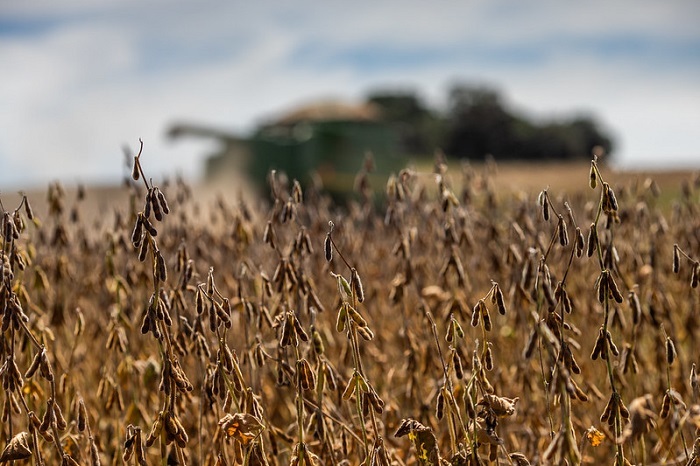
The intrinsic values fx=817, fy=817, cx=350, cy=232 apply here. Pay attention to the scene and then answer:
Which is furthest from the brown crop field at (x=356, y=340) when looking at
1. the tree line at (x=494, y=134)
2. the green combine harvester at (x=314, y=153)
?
the tree line at (x=494, y=134)

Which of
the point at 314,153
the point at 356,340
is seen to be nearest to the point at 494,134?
the point at 314,153

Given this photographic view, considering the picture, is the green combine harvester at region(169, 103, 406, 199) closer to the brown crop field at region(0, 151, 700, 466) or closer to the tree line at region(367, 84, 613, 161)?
the brown crop field at region(0, 151, 700, 466)

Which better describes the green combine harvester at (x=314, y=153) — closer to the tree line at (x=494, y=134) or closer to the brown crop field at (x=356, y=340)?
the brown crop field at (x=356, y=340)

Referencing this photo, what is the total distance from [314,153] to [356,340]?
1646 centimetres

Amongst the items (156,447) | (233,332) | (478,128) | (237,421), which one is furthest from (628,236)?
(478,128)

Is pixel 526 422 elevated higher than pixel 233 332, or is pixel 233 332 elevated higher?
pixel 233 332

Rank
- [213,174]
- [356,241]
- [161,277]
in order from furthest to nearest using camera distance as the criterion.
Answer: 1. [213,174]
2. [356,241]
3. [161,277]

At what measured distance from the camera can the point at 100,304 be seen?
398cm

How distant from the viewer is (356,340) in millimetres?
1825

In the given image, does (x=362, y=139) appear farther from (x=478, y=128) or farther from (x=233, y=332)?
(x=478, y=128)

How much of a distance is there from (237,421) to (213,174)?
685 inches

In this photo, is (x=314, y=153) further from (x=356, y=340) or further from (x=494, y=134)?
(x=494, y=134)

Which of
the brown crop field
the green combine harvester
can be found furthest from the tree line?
the brown crop field

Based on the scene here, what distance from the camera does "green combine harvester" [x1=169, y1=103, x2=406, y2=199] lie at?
1783 cm
